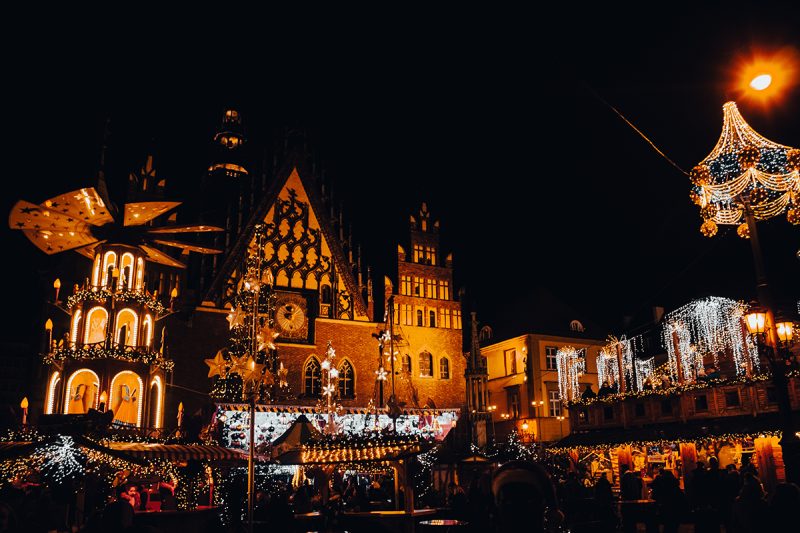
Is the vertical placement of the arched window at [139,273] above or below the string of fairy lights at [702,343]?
above

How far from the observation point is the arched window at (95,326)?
24.4 meters

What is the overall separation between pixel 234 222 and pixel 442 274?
1255 cm

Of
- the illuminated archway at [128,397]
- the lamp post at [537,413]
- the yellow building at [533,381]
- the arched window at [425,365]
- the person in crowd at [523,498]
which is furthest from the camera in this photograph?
the yellow building at [533,381]

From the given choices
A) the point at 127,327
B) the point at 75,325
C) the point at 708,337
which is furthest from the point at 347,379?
the point at 708,337

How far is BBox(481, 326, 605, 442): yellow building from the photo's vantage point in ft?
138

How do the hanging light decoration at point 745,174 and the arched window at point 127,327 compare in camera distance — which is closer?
the hanging light decoration at point 745,174

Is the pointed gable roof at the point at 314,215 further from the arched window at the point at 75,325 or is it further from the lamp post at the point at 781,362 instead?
the lamp post at the point at 781,362

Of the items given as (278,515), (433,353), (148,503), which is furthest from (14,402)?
(278,515)

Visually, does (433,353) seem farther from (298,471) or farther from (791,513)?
(791,513)

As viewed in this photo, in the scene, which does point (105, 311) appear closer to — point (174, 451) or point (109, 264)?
point (109, 264)

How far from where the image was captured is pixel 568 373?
41.2 meters

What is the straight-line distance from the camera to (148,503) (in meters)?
16.6

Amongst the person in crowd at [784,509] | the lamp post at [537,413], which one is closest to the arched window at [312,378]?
the lamp post at [537,413]

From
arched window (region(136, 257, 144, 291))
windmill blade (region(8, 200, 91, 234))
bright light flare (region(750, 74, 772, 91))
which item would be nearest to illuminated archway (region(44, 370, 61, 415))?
arched window (region(136, 257, 144, 291))
